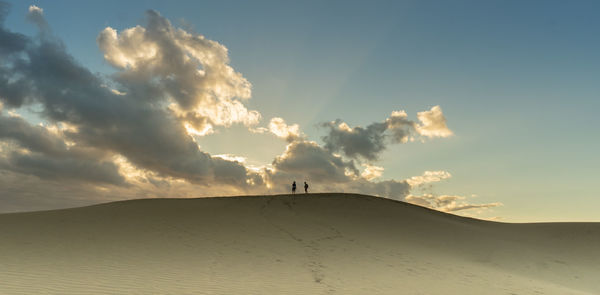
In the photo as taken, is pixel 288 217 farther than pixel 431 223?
No

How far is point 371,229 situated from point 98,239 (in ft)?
51.0

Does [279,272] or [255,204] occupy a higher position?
[255,204]

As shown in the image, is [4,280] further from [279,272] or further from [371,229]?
[371,229]

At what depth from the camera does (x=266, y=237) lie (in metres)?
18.4

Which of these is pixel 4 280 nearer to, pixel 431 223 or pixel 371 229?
pixel 371 229

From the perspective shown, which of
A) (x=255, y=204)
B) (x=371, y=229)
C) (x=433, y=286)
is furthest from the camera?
(x=255, y=204)

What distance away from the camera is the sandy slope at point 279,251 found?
10461 mm

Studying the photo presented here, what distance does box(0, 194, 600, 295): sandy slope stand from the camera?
10461 mm

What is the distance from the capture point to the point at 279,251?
15797 mm

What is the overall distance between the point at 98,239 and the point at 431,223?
21.9 metres

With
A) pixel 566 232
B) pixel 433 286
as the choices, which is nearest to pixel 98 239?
pixel 433 286

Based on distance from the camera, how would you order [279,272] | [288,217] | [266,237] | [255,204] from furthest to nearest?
[255,204] < [288,217] < [266,237] < [279,272]

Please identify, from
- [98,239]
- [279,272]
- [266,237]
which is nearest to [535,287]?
[279,272]

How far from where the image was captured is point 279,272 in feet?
40.3
